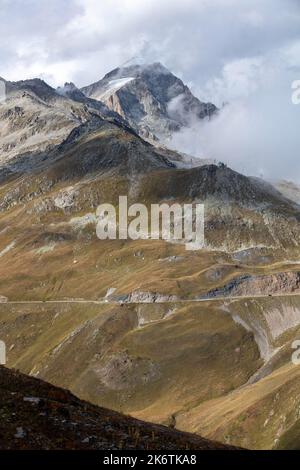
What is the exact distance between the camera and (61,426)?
31.3m

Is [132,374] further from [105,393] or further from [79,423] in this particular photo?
[79,423]

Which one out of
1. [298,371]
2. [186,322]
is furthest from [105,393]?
[298,371]

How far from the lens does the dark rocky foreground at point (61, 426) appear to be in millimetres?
29438

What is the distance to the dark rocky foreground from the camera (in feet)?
96.6

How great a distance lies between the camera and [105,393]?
173500 mm

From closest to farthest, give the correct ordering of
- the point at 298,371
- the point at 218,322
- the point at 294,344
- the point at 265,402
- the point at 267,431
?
the point at 267,431 < the point at 265,402 < the point at 298,371 < the point at 294,344 < the point at 218,322
